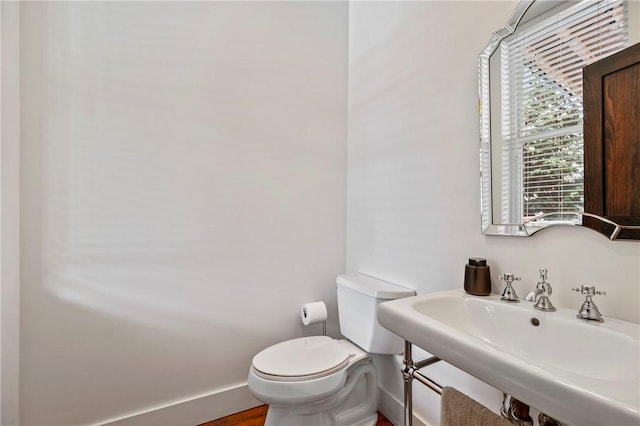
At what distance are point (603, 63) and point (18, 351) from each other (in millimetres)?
2206

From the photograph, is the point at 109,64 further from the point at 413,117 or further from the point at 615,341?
the point at 615,341

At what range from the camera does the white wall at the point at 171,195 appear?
4.14 feet

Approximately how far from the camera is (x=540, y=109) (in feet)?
3.10

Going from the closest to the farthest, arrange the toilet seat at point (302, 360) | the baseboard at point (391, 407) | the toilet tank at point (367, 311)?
the toilet seat at point (302, 360)
the toilet tank at point (367, 311)
the baseboard at point (391, 407)

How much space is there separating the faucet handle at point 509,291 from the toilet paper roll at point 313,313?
3.11 ft

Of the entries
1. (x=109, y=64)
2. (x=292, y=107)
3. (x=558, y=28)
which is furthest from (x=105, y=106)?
(x=558, y=28)

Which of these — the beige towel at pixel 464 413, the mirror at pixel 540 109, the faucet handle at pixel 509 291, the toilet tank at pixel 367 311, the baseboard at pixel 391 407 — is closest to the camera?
the beige towel at pixel 464 413

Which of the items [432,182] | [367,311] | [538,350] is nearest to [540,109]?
[432,182]

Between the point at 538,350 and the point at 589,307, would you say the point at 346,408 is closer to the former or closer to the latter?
the point at 538,350

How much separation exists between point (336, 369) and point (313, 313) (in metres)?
0.40

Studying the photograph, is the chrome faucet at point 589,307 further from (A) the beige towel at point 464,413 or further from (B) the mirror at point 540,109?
(A) the beige towel at point 464,413

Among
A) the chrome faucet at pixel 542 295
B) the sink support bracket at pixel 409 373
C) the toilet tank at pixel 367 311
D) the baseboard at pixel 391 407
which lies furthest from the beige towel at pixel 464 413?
the baseboard at pixel 391 407

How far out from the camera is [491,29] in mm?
1083

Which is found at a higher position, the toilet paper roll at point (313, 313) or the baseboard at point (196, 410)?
the toilet paper roll at point (313, 313)
